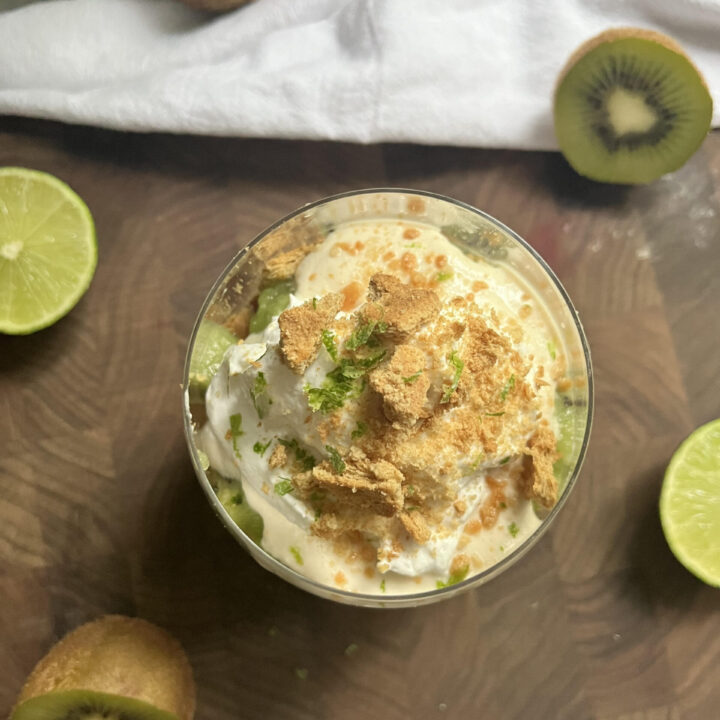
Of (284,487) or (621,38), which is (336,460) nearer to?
(284,487)

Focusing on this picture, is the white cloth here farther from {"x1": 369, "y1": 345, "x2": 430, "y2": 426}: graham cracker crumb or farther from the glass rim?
{"x1": 369, "y1": 345, "x2": 430, "y2": 426}: graham cracker crumb

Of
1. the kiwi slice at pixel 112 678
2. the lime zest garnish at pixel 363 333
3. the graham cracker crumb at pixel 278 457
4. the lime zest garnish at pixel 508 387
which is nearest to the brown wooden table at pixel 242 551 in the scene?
the kiwi slice at pixel 112 678

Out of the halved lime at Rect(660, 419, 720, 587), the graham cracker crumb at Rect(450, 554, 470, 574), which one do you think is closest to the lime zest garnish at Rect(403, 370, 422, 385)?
the graham cracker crumb at Rect(450, 554, 470, 574)

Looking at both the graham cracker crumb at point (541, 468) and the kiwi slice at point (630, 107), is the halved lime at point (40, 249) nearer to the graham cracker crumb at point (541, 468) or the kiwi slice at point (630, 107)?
the graham cracker crumb at point (541, 468)

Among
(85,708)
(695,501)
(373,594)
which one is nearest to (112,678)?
(85,708)

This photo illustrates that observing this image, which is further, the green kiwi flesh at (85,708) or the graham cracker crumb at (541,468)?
the green kiwi flesh at (85,708)
